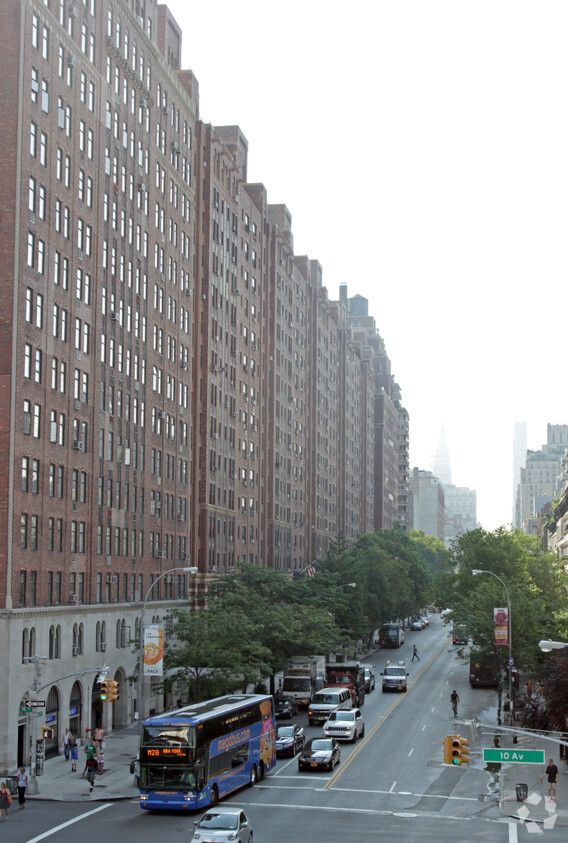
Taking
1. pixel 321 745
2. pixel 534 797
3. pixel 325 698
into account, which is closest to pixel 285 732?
pixel 321 745

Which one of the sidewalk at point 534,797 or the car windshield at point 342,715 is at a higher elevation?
the car windshield at point 342,715

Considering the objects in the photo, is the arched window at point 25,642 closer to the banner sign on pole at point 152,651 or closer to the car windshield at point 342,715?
the banner sign on pole at point 152,651

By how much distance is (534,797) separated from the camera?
147 feet

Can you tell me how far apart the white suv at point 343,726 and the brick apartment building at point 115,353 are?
46.6ft

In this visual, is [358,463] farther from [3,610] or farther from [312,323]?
[3,610]

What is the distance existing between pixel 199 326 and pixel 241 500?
2050 centimetres

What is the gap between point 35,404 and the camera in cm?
5584

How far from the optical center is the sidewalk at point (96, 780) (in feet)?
147

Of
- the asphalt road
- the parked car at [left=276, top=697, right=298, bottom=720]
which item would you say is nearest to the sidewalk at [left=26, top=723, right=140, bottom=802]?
the asphalt road

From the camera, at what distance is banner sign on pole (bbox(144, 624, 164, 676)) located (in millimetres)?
50875

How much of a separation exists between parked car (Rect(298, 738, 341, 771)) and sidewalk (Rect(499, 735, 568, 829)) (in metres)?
8.18

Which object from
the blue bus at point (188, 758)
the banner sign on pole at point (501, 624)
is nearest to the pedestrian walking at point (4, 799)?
the blue bus at point (188, 758)

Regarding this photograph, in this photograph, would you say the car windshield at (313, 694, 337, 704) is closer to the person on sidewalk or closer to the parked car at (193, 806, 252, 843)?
the person on sidewalk

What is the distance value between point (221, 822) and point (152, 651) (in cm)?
1921
